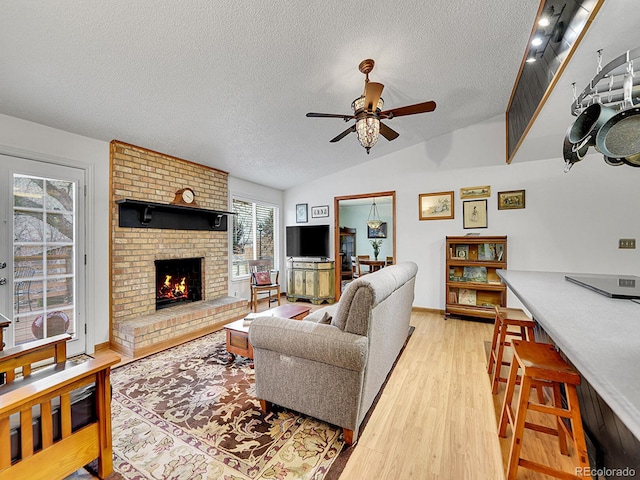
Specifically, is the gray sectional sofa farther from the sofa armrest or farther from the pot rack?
the pot rack

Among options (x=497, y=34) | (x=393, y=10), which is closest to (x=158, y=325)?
(x=393, y=10)

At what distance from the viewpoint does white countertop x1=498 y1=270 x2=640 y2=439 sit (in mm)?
633

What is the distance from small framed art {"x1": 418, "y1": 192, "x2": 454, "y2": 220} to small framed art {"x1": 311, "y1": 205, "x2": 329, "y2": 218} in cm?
181

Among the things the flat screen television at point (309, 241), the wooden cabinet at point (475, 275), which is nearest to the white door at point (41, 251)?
the flat screen television at point (309, 241)

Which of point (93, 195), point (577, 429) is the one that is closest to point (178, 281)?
point (93, 195)

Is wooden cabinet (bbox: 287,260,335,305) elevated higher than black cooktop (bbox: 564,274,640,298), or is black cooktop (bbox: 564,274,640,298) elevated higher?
black cooktop (bbox: 564,274,640,298)

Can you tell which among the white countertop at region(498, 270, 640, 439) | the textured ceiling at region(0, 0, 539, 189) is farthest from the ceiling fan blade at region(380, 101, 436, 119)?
the white countertop at region(498, 270, 640, 439)

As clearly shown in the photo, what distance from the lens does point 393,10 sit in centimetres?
197

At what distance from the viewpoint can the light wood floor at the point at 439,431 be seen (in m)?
1.44

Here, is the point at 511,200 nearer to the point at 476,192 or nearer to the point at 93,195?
the point at 476,192

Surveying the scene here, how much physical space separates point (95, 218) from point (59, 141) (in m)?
0.82

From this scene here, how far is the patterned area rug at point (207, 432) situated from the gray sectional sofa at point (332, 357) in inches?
6.1

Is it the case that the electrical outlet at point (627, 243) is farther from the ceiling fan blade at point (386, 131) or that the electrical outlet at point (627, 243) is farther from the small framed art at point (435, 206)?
the ceiling fan blade at point (386, 131)

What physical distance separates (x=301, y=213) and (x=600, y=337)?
517cm
